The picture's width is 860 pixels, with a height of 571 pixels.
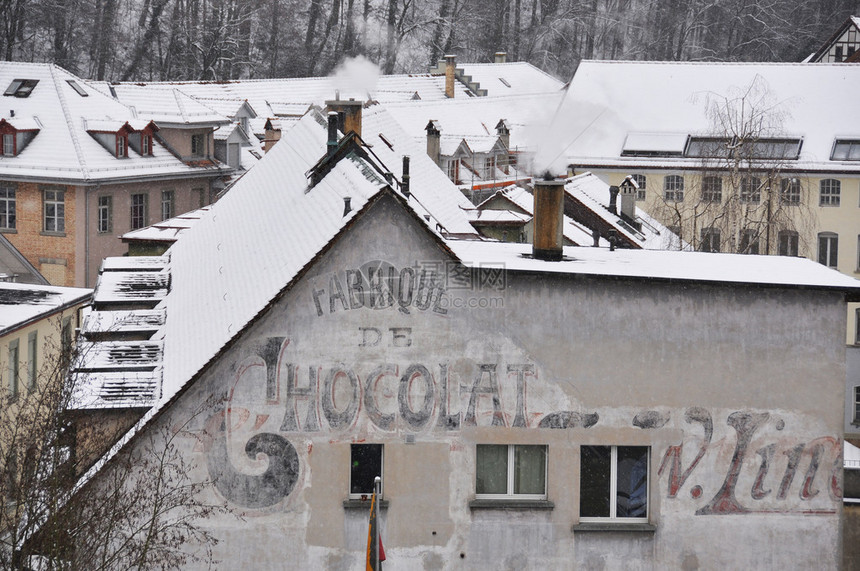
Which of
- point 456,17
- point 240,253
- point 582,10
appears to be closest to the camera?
point 240,253

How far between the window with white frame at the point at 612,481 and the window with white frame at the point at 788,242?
88.0ft

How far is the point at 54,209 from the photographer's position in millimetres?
46906

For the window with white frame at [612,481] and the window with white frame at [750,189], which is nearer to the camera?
the window with white frame at [612,481]

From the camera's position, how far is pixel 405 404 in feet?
52.7

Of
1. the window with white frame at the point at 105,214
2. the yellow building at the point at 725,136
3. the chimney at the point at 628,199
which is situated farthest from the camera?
the window with white frame at the point at 105,214

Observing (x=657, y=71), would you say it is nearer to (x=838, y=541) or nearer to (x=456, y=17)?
(x=456, y=17)

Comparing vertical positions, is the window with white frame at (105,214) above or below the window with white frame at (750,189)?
below

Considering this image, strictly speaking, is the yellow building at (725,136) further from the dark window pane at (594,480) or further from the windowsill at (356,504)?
the windowsill at (356,504)

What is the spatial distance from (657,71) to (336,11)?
3359 cm

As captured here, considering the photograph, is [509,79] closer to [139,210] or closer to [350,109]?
[139,210]

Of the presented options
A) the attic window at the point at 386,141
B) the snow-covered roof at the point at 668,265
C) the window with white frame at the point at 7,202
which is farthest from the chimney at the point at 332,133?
the window with white frame at the point at 7,202

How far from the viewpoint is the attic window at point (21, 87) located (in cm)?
4875

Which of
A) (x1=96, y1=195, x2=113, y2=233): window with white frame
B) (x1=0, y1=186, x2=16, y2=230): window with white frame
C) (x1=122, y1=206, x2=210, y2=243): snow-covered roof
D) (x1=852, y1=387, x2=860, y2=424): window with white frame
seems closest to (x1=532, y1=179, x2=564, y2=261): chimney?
(x1=122, y1=206, x2=210, y2=243): snow-covered roof

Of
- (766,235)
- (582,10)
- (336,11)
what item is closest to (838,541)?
(766,235)
